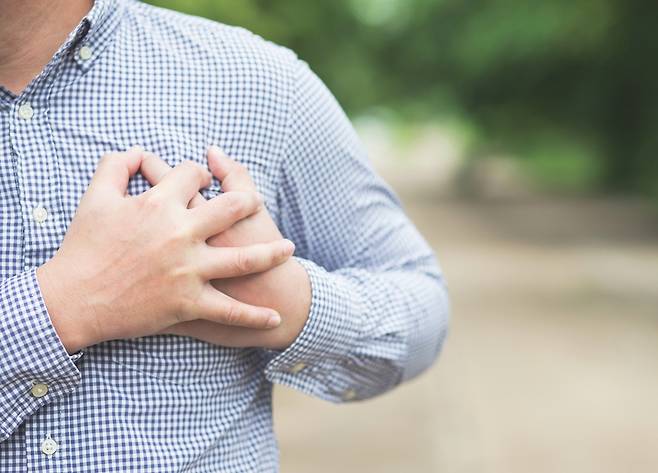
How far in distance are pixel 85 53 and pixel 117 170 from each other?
226 millimetres

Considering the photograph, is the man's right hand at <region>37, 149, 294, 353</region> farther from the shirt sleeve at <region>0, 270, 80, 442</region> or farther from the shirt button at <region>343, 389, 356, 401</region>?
the shirt button at <region>343, 389, 356, 401</region>

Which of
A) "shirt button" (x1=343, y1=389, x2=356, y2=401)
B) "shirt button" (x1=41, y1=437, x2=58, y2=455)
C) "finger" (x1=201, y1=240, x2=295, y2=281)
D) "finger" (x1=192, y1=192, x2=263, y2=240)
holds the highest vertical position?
"finger" (x1=192, y1=192, x2=263, y2=240)

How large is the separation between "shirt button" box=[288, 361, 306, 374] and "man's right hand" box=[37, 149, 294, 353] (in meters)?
0.25

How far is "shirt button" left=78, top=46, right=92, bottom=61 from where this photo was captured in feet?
5.55

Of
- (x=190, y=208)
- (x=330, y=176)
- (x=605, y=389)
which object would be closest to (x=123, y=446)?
(x=190, y=208)

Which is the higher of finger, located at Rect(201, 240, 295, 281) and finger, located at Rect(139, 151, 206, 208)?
finger, located at Rect(139, 151, 206, 208)

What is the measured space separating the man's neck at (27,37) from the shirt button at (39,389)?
44 cm

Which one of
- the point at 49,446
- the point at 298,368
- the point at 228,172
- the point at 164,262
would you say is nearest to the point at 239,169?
the point at 228,172

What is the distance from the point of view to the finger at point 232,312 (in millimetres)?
1543

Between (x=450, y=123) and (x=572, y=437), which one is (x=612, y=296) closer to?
(x=572, y=437)

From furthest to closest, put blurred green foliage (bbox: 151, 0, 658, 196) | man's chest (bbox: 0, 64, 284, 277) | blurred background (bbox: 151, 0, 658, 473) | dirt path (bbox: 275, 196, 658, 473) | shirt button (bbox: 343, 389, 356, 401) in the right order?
blurred green foliage (bbox: 151, 0, 658, 196) < blurred background (bbox: 151, 0, 658, 473) < dirt path (bbox: 275, 196, 658, 473) < shirt button (bbox: 343, 389, 356, 401) < man's chest (bbox: 0, 64, 284, 277)

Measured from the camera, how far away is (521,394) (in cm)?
846

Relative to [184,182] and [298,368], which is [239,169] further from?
[298,368]

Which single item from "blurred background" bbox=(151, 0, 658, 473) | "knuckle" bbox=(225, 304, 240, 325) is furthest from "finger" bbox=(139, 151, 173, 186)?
"blurred background" bbox=(151, 0, 658, 473)
